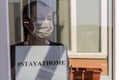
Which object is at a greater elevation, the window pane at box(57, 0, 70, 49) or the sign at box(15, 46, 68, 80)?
the window pane at box(57, 0, 70, 49)

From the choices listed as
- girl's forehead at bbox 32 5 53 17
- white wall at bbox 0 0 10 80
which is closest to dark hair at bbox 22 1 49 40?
girl's forehead at bbox 32 5 53 17

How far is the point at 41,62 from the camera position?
1.32m

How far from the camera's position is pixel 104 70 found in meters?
1.35

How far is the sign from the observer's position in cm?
131

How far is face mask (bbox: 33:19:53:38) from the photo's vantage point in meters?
1.32

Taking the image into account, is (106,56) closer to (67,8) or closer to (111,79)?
(111,79)

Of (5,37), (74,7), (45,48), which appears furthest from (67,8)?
(5,37)

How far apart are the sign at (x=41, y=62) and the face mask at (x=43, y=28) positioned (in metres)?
0.08

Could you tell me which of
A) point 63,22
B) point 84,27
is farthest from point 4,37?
point 84,27

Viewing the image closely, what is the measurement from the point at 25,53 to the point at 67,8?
36 cm

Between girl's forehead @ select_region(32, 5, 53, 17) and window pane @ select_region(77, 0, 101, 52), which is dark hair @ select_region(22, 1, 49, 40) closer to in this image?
girl's forehead @ select_region(32, 5, 53, 17)

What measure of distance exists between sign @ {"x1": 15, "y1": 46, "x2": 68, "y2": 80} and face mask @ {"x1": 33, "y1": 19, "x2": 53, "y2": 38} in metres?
0.08

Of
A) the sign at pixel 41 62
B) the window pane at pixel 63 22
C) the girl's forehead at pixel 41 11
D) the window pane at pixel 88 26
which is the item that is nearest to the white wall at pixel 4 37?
the sign at pixel 41 62

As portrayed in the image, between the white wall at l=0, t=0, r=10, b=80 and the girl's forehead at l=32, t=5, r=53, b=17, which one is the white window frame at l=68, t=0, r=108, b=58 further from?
the white wall at l=0, t=0, r=10, b=80
